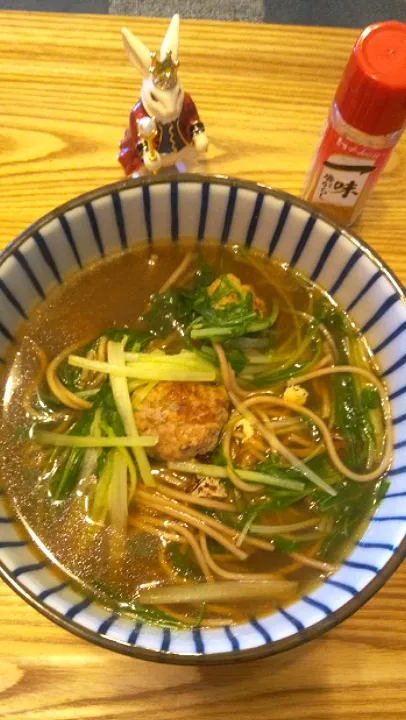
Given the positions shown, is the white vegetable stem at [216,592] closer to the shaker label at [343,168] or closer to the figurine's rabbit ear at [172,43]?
the shaker label at [343,168]

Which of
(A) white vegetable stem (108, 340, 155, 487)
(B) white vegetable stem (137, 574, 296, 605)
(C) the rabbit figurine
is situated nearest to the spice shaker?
(C) the rabbit figurine

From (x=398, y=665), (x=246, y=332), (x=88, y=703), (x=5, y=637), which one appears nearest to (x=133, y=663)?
(x=88, y=703)

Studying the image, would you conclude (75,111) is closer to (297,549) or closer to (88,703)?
(297,549)

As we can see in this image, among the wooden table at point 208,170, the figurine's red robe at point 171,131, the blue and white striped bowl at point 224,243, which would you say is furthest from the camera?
the figurine's red robe at point 171,131

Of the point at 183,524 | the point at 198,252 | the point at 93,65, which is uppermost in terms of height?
the point at 93,65

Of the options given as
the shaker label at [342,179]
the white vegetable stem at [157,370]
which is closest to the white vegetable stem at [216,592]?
the white vegetable stem at [157,370]

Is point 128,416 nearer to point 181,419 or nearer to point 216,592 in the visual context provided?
point 181,419
